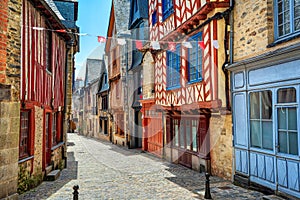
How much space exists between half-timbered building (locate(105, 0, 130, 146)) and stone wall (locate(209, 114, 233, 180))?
9864 millimetres

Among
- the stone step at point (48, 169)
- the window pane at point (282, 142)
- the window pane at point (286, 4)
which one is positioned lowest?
the stone step at point (48, 169)

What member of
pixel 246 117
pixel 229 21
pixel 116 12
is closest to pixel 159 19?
pixel 229 21

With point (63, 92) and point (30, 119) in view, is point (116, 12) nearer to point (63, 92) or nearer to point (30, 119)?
point (63, 92)

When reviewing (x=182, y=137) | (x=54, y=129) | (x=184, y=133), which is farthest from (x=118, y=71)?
(x=184, y=133)

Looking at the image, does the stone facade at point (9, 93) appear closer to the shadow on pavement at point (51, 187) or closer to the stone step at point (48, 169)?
the shadow on pavement at point (51, 187)

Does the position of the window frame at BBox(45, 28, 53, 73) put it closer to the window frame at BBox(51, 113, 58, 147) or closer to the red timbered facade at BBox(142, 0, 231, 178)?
the window frame at BBox(51, 113, 58, 147)

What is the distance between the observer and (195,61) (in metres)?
8.99

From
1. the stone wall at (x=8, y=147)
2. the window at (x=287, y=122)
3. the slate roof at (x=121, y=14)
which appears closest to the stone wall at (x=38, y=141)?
the stone wall at (x=8, y=147)

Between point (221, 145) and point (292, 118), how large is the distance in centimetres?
281

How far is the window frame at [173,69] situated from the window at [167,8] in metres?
1.48

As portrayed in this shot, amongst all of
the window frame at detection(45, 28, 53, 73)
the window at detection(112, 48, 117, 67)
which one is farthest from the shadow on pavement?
the window at detection(112, 48, 117, 67)

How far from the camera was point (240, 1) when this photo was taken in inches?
283

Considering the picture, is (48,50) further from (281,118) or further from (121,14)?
(121,14)

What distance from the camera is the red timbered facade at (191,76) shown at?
25.4ft
